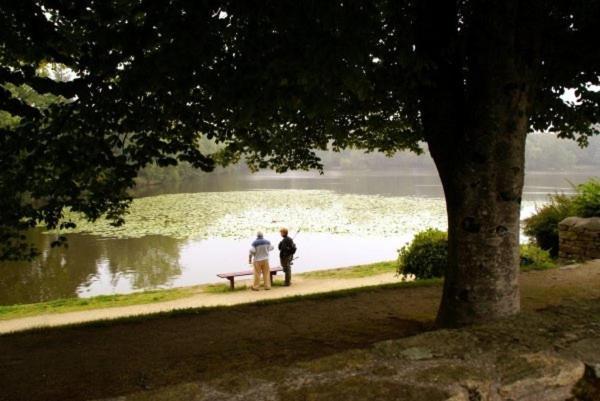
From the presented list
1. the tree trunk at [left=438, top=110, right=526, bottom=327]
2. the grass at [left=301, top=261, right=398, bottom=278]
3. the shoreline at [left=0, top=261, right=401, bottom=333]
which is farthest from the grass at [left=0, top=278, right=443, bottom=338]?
the grass at [left=301, top=261, right=398, bottom=278]

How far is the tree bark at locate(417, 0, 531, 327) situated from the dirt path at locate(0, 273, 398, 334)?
665cm

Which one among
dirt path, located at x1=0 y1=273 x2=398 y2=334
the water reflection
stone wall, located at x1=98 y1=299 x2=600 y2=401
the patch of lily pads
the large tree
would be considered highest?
the large tree

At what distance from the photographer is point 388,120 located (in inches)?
332

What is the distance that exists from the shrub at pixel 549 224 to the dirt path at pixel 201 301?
4444 mm

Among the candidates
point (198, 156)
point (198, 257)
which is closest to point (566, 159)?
point (198, 257)

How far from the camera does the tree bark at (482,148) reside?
4.25 meters

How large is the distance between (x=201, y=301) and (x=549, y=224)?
10.0 meters

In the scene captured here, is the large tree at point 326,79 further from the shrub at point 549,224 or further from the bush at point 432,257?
the shrub at point 549,224

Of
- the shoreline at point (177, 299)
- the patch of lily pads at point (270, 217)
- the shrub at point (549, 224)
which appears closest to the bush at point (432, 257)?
the shoreline at point (177, 299)

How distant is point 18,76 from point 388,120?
5.85 m

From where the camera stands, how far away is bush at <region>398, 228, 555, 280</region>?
1061cm

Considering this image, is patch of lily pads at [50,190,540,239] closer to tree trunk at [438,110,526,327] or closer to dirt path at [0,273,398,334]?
dirt path at [0,273,398,334]

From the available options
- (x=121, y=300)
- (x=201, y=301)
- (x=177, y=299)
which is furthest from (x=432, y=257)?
(x=121, y=300)

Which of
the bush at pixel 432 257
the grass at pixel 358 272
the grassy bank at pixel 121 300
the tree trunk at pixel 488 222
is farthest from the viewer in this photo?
the grass at pixel 358 272
